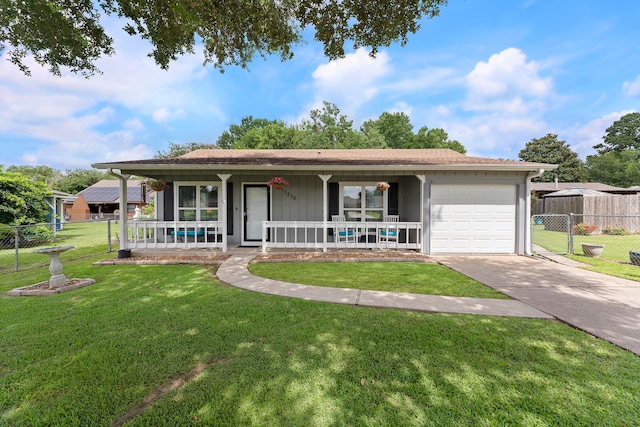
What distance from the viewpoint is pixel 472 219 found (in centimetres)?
817

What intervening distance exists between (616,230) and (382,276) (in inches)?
617

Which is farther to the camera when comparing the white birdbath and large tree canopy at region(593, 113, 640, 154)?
large tree canopy at region(593, 113, 640, 154)

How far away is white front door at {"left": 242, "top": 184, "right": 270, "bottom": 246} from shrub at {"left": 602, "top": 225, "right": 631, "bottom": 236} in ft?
55.7

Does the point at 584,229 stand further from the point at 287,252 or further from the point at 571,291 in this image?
the point at 287,252

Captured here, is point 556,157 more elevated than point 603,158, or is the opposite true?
point 556,157

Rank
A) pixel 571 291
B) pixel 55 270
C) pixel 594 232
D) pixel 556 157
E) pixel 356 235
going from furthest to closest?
pixel 556 157, pixel 594 232, pixel 356 235, pixel 55 270, pixel 571 291

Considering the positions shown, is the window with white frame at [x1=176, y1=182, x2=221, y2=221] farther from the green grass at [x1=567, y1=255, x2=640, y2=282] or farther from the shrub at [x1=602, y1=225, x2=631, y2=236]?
the shrub at [x1=602, y1=225, x2=631, y2=236]

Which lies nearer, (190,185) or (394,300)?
(394,300)

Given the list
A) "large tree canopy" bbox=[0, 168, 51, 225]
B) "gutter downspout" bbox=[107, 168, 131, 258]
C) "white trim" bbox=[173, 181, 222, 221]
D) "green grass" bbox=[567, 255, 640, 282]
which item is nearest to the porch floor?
"gutter downspout" bbox=[107, 168, 131, 258]

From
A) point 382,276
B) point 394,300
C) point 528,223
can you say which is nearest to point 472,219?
point 528,223

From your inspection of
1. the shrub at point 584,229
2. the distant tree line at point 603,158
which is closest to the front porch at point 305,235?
the shrub at point 584,229

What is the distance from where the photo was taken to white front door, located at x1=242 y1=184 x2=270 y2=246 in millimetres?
9555

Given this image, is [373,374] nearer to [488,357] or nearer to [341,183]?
[488,357]

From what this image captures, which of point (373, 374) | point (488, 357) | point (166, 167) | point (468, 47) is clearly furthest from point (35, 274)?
point (468, 47)
